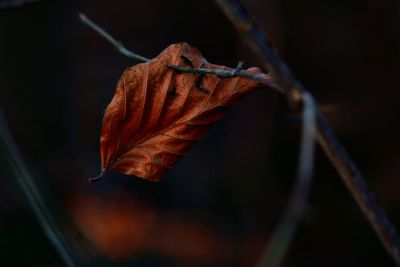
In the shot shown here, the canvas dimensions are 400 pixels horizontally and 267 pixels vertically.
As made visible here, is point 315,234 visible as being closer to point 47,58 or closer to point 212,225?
point 212,225

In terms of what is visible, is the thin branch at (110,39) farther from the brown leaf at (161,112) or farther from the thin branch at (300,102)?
the thin branch at (300,102)

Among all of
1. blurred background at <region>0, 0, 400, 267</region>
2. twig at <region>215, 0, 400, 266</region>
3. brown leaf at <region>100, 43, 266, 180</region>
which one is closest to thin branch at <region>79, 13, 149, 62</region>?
brown leaf at <region>100, 43, 266, 180</region>

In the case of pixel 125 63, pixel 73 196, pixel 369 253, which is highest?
pixel 125 63

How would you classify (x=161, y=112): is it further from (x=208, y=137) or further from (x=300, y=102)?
(x=208, y=137)

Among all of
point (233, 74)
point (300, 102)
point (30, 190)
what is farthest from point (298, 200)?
point (30, 190)

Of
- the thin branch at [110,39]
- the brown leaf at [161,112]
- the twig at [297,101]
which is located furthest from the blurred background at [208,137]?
the twig at [297,101]

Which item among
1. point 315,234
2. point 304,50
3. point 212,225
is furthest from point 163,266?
point 304,50

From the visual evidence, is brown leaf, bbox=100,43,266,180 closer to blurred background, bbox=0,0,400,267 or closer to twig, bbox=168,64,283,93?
twig, bbox=168,64,283,93
